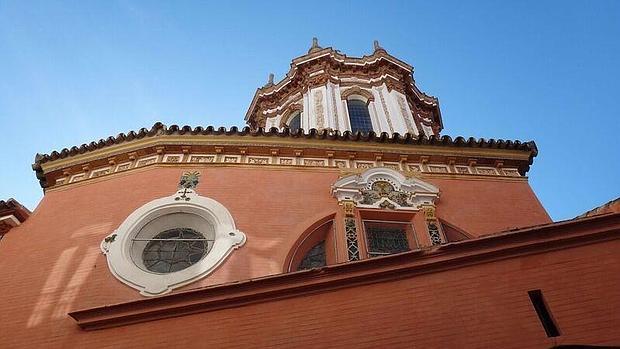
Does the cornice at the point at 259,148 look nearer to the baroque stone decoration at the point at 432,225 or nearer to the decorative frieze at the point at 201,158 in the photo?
the decorative frieze at the point at 201,158

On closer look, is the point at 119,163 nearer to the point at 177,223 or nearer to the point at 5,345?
the point at 177,223

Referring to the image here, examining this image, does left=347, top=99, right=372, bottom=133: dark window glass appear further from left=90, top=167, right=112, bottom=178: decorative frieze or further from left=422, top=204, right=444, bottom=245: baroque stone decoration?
left=90, top=167, right=112, bottom=178: decorative frieze

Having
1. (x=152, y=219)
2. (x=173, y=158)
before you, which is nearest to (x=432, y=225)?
(x=152, y=219)

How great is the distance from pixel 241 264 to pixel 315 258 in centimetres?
150

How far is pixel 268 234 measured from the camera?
9.48 m

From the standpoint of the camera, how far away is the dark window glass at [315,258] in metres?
9.54

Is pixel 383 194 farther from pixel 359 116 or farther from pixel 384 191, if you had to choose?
pixel 359 116

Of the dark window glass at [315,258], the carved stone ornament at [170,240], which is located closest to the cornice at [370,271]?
the carved stone ornament at [170,240]

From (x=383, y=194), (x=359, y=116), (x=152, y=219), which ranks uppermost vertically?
(x=359, y=116)

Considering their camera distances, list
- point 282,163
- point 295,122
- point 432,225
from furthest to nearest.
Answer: point 295,122 → point 282,163 → point 432,225

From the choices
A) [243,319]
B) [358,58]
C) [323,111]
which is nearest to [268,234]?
[243,319]

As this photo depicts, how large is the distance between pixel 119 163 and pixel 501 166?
8.18 metres

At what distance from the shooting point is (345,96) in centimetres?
1903

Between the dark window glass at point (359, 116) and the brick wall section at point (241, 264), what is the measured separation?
22.9 feet
